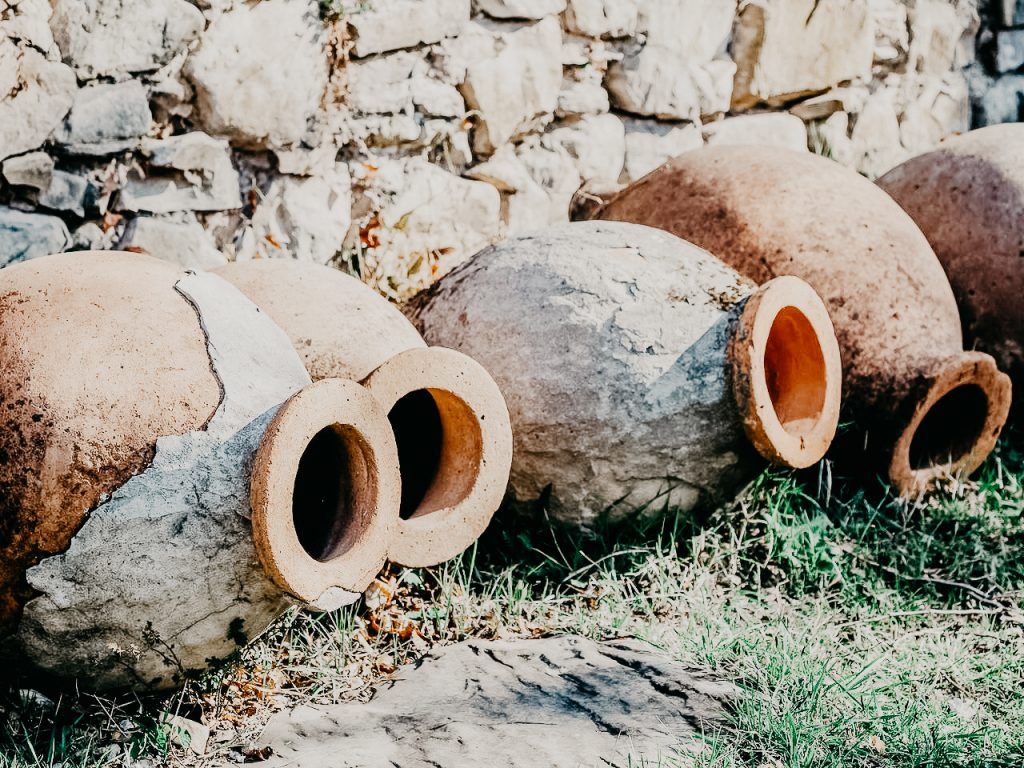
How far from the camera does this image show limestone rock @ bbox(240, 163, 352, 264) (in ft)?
11.3

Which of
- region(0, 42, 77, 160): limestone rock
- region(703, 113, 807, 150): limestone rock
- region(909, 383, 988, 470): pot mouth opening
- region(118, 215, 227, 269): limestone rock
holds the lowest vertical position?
region(909, 383, 988, 470): pot mouth opening

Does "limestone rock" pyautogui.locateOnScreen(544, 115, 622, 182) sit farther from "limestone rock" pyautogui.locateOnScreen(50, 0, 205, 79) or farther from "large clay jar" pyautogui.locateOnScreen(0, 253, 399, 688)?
"large clay jar" pyautogui.locateOnScreen(0, 253, 399, 688)

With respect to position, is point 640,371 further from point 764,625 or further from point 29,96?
point 29,96

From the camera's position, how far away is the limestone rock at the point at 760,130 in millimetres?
4973

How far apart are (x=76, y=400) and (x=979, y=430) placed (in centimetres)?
269

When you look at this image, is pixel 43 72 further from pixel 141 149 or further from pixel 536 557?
pixel 536 557

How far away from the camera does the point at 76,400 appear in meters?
1.91

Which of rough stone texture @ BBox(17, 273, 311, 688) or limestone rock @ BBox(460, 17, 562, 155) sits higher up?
limestone rock @ BBox(460, 17, 562, 155)

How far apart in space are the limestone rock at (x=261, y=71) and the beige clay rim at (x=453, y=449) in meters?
1.33

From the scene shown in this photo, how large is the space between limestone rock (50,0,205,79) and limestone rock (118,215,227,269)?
43cm

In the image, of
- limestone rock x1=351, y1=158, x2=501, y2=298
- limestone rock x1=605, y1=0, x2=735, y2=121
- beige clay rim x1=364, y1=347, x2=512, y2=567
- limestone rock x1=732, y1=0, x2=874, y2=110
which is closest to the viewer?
beige clay rim x1=364, y1=347, x2=512, y2=567

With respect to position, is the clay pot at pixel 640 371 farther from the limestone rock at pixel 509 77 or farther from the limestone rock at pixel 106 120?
the limestone rock at pixel 509 77

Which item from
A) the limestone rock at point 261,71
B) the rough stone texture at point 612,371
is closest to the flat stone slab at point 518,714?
the rough stone texture at point 612,371

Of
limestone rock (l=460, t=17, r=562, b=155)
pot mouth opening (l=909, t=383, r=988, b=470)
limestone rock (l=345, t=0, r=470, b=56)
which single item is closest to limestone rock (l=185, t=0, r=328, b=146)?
limestone rock (l=345, t=0, r=470, b=56)
